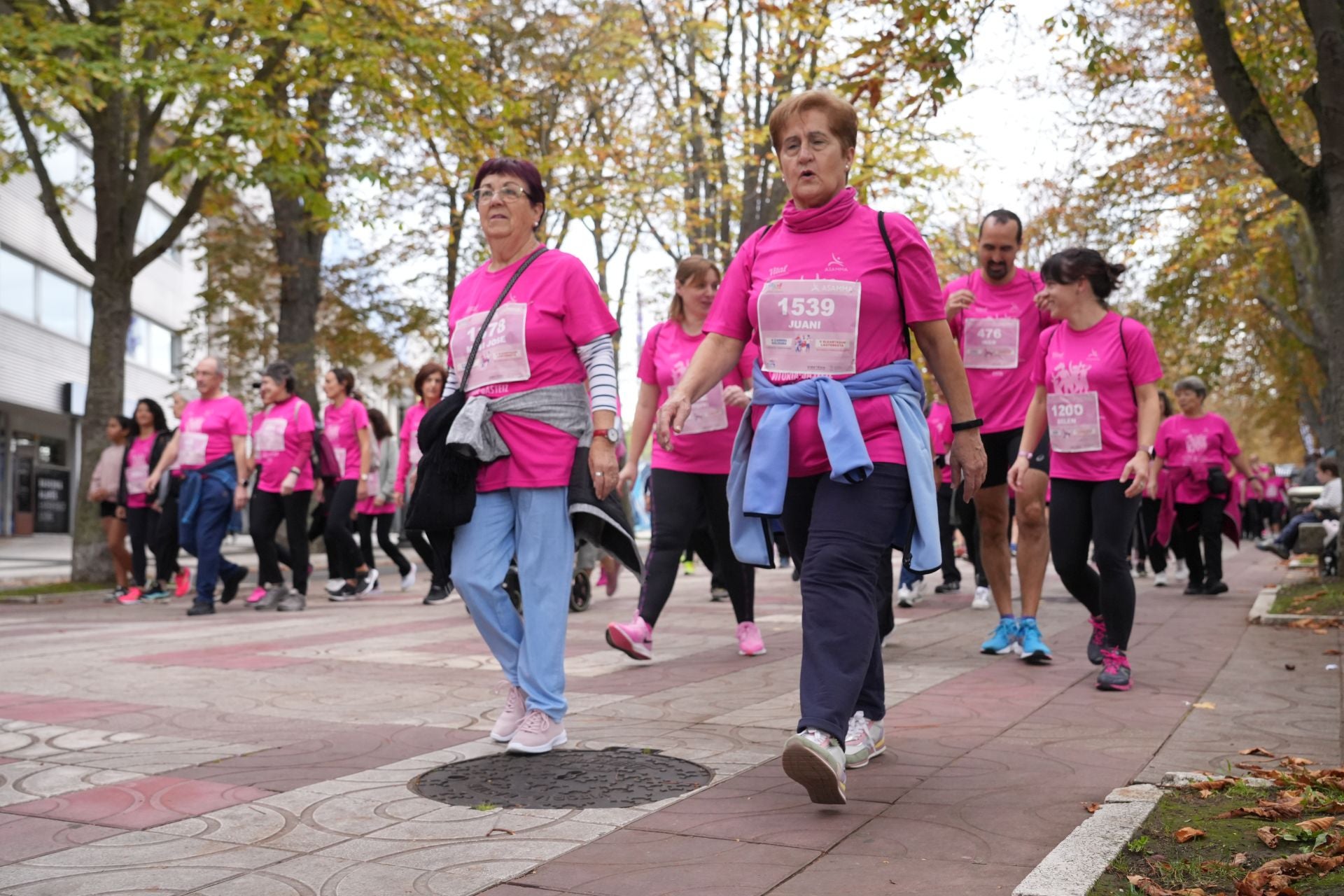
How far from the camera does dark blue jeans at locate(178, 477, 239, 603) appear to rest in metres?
11.4

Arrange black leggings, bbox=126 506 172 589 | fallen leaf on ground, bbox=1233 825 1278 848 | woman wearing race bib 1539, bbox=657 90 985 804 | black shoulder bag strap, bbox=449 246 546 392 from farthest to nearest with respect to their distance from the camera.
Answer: black leggings, bbox=126 506 172 589 < black shoulder bag strap, bbox=449 246 546 392 < woman wearing race bib 1539, bbox=657 90 985 804 < fallen leaf on ground, bbox=1233 825 1278 848

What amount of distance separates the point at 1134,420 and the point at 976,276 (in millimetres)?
1472

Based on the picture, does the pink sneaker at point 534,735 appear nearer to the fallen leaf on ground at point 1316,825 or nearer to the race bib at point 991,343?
the fallen leaf on ground at point 1316,825

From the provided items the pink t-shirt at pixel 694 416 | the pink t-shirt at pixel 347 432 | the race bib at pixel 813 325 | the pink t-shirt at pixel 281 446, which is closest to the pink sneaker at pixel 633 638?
the pink t-shirt at pixel 694 416

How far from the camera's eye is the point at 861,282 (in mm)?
4109

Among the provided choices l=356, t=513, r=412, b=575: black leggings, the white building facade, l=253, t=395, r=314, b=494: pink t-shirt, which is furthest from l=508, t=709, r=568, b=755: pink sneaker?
the white building facade

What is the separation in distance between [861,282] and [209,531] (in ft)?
29.1

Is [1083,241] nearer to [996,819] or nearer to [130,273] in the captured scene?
[130,273]

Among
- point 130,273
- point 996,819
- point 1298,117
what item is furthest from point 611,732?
point 1298,117

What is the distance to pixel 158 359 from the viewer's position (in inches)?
1604

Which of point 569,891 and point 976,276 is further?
point 976,276

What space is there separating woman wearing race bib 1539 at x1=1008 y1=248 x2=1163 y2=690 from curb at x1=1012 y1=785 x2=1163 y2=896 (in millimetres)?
2375

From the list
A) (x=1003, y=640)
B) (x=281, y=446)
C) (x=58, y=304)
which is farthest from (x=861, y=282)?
(x=58, y=304)

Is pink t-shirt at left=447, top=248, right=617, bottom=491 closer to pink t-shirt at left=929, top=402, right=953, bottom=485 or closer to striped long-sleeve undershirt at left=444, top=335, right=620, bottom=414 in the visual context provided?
striped long-sleeve undershirt at left=444, top=335, right=620, bottom=414
